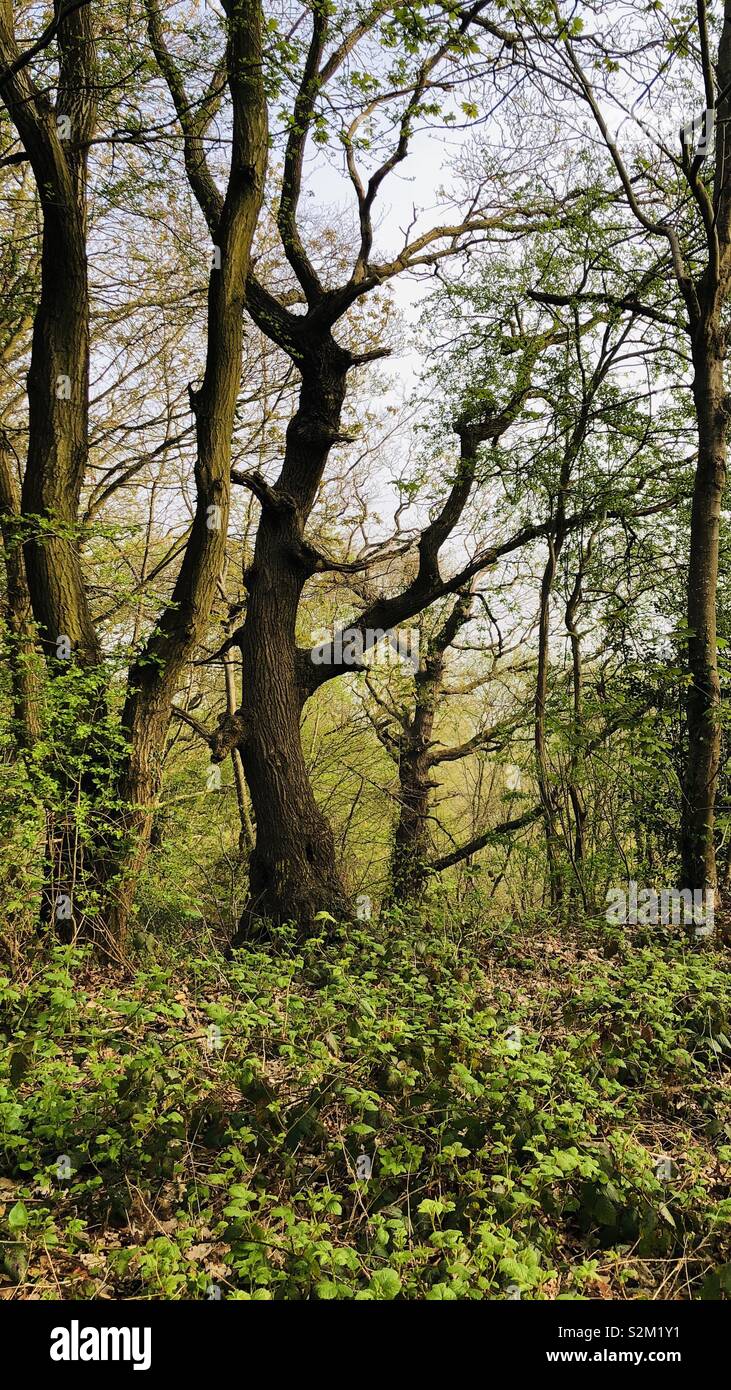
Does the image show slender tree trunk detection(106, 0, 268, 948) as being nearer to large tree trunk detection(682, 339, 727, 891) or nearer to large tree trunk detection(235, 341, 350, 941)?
large tree trunk detection(235, 341, 350, 941)

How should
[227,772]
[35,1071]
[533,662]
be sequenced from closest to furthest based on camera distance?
[35,1071]
[533,662]
[227,772]

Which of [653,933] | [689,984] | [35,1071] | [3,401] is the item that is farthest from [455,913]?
[3,401]

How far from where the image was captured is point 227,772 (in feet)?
46.8

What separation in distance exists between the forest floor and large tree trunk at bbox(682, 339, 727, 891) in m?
1.72

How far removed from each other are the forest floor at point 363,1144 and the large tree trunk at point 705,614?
1.72 metres

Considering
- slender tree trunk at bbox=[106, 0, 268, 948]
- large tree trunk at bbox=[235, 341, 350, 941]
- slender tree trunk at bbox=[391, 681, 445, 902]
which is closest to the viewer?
slender tree trunk at bbox=[106, 0, 268, 948]

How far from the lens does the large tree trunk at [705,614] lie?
659 centimetres

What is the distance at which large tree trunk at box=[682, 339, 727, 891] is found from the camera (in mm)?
6586

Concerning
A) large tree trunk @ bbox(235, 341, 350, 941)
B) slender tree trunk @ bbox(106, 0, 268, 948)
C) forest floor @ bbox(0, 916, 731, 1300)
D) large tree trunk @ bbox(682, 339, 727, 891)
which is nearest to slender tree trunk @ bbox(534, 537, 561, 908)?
large tree trunk @ bbox(682, 339, 727, 891)

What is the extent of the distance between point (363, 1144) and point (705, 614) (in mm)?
4580

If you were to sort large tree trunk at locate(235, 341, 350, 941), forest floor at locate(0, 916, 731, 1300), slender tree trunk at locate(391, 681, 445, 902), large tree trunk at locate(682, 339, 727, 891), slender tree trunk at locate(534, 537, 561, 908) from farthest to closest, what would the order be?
1. slender tree trunk at locate(391, 681, 445, 902)
2. slender tree trunk at locate(534, 537, 561, 908)
3. large tree trunk at locate(235, 341, 350, 941)
4. large tree trunk at locate(682, 339, 727, 891)
5. forest floor at locate(0, 916, 731, 1300)

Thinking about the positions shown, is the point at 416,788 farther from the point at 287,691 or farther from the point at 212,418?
the point at 212,418

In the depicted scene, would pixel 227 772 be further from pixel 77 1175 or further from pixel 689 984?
pixel 77 1175

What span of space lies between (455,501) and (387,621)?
1.73m
